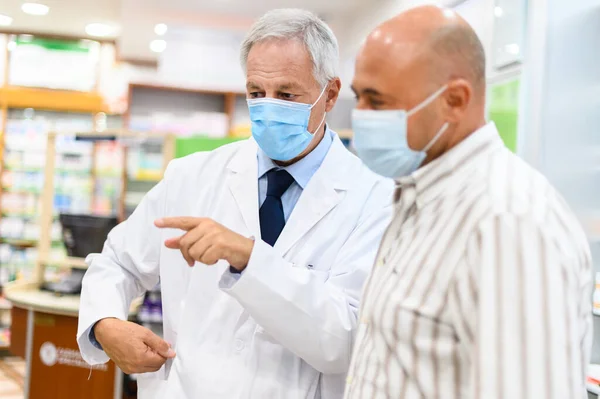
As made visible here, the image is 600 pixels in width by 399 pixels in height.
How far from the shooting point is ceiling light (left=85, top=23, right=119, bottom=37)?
7.46 m

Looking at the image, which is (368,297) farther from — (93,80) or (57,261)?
(93,80)

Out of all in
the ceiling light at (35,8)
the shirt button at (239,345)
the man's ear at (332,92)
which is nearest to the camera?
the shirt button at (239,345)

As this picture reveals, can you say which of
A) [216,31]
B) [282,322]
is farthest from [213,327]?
[216,31]

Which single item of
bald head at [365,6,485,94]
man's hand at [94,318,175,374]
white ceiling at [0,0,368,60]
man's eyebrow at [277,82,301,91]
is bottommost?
man's hand at [94,318,175,374]

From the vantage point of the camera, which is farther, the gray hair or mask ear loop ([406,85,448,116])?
the gray hair

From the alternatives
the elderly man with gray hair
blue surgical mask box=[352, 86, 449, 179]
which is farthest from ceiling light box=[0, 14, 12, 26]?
blue surgical mask box=[352, 86, 449, 179]

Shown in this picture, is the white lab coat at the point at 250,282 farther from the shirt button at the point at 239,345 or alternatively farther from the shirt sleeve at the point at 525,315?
the shirt sleeve at the point at 525,315

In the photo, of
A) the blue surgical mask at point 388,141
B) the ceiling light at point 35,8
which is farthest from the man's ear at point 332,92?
the ceiling light at point 35,8

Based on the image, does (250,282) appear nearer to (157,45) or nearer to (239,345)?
(239,345)

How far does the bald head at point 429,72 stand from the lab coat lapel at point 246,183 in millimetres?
643

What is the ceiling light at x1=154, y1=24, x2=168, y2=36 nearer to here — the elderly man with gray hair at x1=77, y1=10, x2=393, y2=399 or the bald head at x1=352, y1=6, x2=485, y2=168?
the elderly man with gray hair at x1=77, y1=10, x2=393, y2=399

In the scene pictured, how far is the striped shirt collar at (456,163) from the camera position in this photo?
3.21ft

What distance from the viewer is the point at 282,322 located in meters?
1.25

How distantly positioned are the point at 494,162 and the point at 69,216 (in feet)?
13.5
